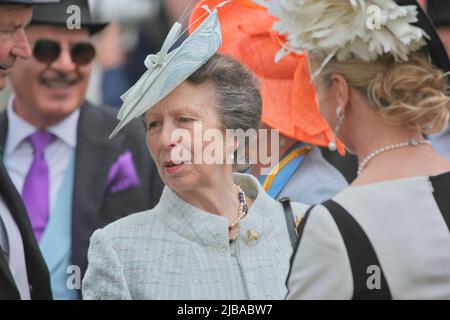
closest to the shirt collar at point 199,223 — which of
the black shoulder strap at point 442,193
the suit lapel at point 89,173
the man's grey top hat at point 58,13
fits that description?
the black shoulder strap at point 442,193

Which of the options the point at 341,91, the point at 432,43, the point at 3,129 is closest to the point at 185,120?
the point at 341,91

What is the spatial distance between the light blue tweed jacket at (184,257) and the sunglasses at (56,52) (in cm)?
199

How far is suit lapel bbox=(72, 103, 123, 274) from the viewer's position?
16.4 feet

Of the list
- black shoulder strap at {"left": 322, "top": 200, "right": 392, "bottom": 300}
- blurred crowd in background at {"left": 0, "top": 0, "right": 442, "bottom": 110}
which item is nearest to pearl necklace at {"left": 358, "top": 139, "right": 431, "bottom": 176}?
black shoulder strap at {"left": 322, "top": 200, "right": 392, "bottom": 300}

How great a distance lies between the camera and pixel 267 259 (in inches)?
139

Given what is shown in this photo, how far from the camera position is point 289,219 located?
3682mm

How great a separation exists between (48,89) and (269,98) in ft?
5.00

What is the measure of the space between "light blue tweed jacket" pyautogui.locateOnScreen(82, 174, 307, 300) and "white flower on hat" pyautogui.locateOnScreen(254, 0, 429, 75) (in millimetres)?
744

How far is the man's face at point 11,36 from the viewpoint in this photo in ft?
13.0

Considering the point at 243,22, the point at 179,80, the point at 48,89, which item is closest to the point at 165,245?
the point at 179,80

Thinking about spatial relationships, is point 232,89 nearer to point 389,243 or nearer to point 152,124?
A: point 152,124

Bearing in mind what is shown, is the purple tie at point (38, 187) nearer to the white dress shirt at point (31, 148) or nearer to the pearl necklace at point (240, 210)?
the white dress shirt at point (31, 148)

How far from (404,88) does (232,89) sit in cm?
84
